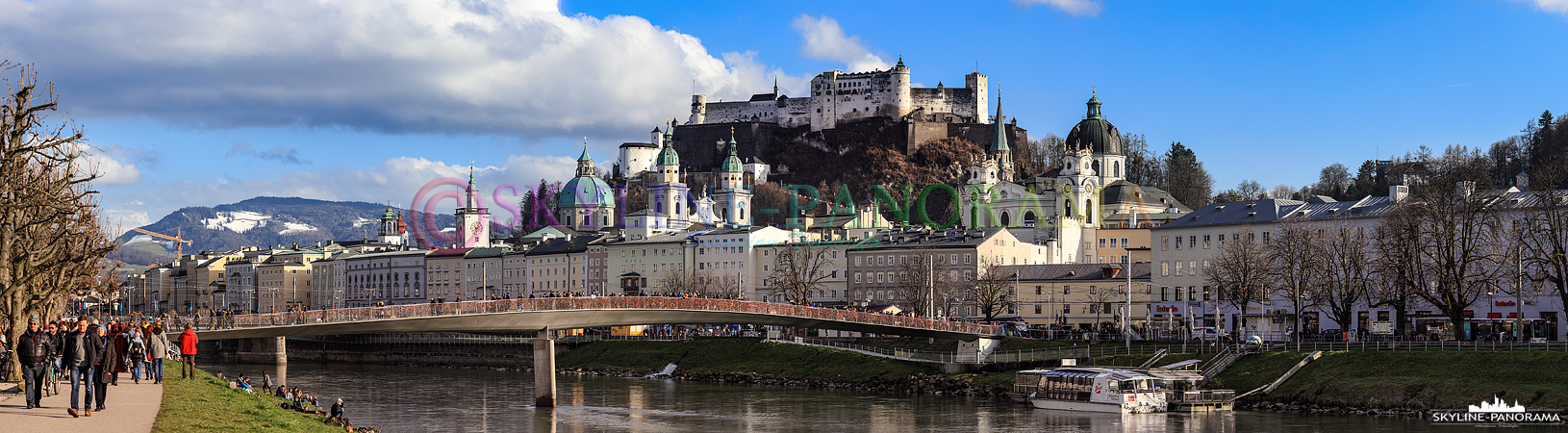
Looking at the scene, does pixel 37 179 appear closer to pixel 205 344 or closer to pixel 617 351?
pixel 617 351

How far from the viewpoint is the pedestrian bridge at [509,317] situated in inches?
2253

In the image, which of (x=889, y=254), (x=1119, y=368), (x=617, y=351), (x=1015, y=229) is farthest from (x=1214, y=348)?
(x=1015, y=229)

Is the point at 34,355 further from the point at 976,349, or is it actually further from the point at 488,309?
the point at 976,349

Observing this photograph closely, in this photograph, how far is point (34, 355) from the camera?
24.5m

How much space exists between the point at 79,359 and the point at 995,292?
87.4m

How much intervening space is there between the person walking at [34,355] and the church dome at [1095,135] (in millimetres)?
162532

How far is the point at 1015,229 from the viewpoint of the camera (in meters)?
155

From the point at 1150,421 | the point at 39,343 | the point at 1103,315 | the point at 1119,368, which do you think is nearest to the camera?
the point at 39,343

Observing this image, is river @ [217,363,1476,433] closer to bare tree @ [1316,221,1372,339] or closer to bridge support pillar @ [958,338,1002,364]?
bridge support pillar @ [958,338,1002,364]

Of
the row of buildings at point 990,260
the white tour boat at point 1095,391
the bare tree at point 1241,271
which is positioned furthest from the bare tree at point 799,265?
the white tour boat at point 1095,391

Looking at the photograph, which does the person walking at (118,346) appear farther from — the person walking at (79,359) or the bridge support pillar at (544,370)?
the bridge support pillar at (544,370)

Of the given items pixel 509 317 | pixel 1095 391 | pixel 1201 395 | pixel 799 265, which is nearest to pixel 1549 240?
pixel 1201 395

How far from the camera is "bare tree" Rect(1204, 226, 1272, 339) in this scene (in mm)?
80125

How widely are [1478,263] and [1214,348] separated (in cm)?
1147
